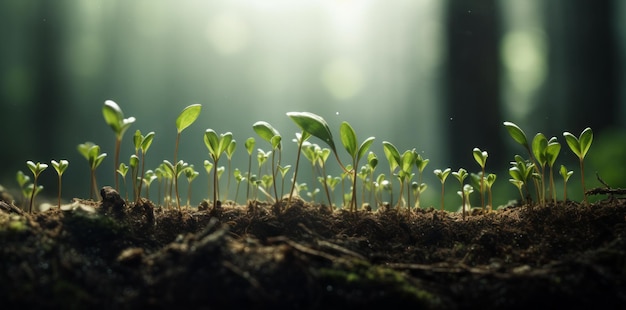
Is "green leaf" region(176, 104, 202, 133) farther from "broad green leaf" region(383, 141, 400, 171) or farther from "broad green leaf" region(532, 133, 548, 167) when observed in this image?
"broad green leaf" region(532, 133, 548, 167)

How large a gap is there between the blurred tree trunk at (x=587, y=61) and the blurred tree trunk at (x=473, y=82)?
2.31 feet

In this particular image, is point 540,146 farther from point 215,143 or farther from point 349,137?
point 215,143

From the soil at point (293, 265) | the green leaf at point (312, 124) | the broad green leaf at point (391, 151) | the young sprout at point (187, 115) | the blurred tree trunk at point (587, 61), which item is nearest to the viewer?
the soil at point (293, 265)

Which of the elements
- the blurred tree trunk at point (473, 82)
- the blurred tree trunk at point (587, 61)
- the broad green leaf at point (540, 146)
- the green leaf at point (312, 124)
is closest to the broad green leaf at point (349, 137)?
the green leaf at point (312, 124)

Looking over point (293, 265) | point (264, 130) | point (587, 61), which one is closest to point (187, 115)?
point (264, 130)

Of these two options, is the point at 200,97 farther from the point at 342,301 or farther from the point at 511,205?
the point at 342,301

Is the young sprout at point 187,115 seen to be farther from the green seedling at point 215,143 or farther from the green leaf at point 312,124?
the green leaf at point 312,124

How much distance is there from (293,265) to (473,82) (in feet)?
12.8

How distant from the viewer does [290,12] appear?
470cm

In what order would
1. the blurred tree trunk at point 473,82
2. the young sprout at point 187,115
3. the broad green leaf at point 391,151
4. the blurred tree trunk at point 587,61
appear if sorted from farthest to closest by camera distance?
the blurred tree trunk at point 587,61 < the blurred tree trunk at point 473,82 < the broad green leaf at point 391,151 < the young sprout at point 187,115

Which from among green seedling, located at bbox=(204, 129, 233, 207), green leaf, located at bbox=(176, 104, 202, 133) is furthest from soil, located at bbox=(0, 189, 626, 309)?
green leaf, located at bbox=(176, 104, 202, 133)

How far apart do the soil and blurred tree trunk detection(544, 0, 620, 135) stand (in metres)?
3.48

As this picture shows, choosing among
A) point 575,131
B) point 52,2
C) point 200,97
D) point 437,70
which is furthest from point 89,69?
point 575,131

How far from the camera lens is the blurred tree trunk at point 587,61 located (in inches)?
163
